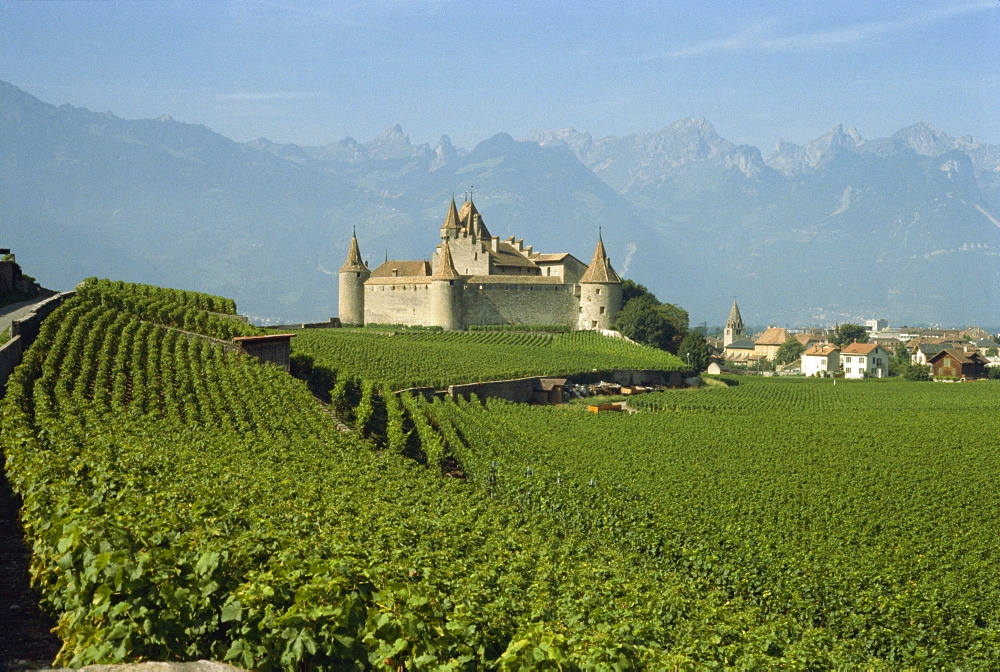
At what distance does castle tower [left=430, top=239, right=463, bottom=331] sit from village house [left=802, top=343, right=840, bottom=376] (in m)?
45.0

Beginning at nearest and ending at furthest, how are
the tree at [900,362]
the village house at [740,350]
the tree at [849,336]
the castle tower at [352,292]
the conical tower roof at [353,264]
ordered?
the conical tower roof at [353,264]
the castle tower at [352,292]
the tree at [900,362]
the tree at [849,336]
the village house at [740,350]

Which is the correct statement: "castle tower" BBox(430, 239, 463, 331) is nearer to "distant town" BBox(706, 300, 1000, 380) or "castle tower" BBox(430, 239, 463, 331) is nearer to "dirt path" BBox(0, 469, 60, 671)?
"distant town" BBox(706, 300, 1000, 380)

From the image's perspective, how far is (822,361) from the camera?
96562mm

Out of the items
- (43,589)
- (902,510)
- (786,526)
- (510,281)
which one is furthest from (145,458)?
(510,281)

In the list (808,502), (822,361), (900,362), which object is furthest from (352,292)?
(900,362)

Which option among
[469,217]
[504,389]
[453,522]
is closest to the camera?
[453,522]

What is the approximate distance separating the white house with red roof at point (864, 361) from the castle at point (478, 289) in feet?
109

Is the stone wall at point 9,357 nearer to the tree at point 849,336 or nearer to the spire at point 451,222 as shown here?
the spire at point 451,222

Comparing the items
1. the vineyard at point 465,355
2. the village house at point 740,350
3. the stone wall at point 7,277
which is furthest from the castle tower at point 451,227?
the village house at point 740,350

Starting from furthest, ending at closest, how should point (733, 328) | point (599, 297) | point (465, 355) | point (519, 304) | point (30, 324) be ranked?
point (733, 328)
point (599, 297)
point (519, 304)
point (465, 355)
point (30, 324)

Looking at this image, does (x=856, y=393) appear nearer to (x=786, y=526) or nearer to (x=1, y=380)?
(x=786, y=526)

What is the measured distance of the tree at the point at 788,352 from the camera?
13136cm

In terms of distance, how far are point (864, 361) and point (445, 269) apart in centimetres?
4852

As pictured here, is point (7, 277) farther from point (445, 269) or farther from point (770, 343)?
point (770, 343)
